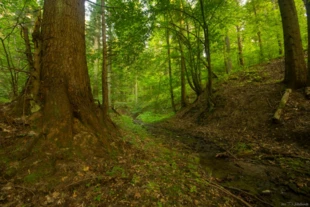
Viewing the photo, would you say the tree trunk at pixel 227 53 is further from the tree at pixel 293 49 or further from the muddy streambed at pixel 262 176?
the muddy streambed at pixel 262 176

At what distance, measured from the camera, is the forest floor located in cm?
260

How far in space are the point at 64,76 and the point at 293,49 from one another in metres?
8.15

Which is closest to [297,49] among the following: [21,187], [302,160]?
[302,160]

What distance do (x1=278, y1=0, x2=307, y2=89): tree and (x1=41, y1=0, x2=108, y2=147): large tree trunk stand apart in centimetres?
737

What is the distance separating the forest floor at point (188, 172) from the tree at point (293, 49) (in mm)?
624

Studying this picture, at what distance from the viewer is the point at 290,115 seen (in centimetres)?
579

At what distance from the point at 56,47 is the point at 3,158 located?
2273 mm

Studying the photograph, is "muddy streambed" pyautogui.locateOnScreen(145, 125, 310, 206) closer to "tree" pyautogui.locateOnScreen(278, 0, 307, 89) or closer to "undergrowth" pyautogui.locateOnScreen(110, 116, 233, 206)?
"undergrowth" pyautogui.locateOnScreen(110, 116, 233, 206)

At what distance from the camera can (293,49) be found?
6.71 metres

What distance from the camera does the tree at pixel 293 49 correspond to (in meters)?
6.54

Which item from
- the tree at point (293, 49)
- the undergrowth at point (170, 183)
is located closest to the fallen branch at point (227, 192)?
the undergrowth at point (170, 183)

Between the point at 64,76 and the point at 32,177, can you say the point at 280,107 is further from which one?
the point at 32,177

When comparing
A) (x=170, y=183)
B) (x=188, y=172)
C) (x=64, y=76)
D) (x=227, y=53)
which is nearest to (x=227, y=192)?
(x=188, y=172)

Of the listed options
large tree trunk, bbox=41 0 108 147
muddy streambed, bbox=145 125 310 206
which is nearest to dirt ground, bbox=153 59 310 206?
muddy streambed, bbox=145 125 310 206
